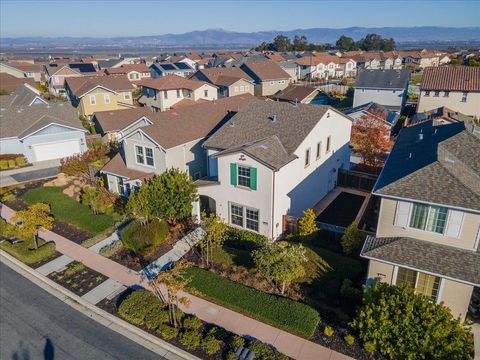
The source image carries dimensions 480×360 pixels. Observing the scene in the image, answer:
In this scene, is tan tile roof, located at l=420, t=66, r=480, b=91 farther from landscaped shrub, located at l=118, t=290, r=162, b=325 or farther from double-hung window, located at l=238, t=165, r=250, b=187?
landscaped shrub, located at l=118, t=290, r=162, b=325

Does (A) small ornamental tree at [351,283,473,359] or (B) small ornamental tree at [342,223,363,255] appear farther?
(B) small ornamental tree at [342,223,363,255]

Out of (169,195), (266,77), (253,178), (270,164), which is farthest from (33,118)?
(266,77)

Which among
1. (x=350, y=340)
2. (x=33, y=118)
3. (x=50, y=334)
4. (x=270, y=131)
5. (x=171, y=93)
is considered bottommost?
(x=50, y=334)

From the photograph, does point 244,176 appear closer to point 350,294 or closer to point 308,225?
point 308,225

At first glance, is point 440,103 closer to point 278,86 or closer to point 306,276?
point 278,86

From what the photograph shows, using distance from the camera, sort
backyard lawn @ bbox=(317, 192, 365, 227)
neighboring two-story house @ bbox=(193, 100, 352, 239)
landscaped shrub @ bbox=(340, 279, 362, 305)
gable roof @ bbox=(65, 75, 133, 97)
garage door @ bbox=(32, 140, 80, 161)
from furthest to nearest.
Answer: gable roof @ bbox=(65, 75, 133, 97) < garage door @ bbox=(32, 140, 80, 161) < backyard lawn @ bbox=(317, 192, 365, 227) < neighboring two-story house @ bbox=(193, 100, 352, 239) < landscaped shrub @ bbox=(340, 279, 362, 305)

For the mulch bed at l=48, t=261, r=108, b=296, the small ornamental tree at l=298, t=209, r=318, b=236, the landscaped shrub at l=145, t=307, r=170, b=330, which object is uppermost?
the small ornamental tree at l=298, t=209, r=318, b=236

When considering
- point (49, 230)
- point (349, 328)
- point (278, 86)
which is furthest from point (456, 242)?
point (278, 86)

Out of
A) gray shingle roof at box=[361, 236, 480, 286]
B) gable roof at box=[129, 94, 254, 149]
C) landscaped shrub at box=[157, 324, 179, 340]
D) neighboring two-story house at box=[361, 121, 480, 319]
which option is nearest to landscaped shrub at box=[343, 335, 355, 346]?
neighboring two-story house at box=[361, 121, 480, 319]
